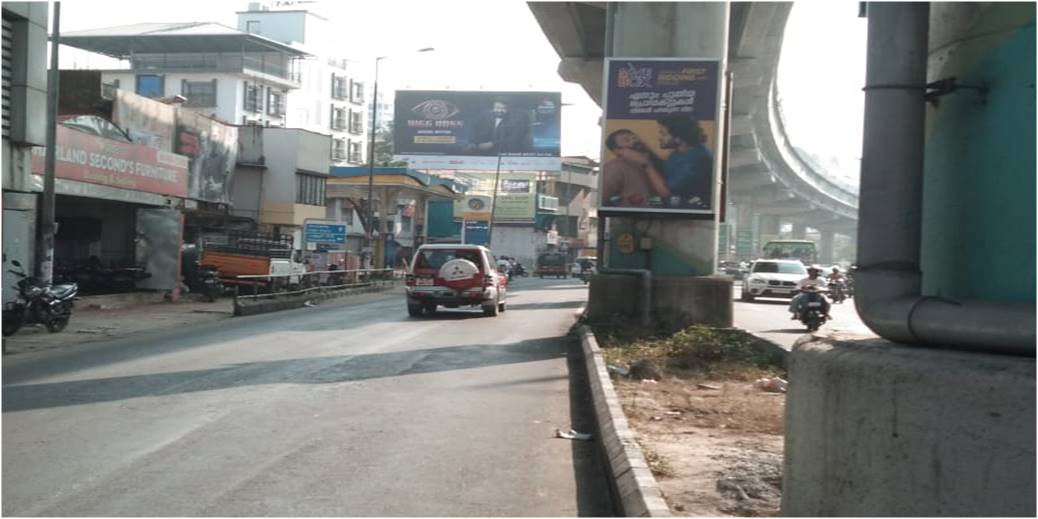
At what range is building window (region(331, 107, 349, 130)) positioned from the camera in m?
88.7

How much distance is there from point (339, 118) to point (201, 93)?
2165 cm

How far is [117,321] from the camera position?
21469mm

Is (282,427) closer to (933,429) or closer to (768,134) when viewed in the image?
(933,429)

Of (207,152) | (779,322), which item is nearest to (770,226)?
(207,152)

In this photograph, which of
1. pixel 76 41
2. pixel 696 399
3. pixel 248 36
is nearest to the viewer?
pixel 696 399

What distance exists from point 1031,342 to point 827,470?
0.97 meters

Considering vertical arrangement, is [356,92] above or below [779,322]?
above

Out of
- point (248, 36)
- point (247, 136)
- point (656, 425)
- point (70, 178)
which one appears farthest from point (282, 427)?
point (248, 36)

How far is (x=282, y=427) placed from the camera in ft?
27.7

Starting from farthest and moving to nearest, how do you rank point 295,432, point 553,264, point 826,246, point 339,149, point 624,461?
point 339,149
point 826,246
point 553,264
point 295,432
point 624,461

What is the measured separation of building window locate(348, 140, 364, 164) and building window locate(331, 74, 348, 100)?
464cm

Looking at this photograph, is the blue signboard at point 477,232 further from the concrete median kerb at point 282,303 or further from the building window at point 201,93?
the concrete median kerb at point 282,303

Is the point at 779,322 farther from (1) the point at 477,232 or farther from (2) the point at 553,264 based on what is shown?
(2) the point at 553,264

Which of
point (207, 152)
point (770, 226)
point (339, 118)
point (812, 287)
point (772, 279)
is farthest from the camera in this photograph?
point (339, 118)
